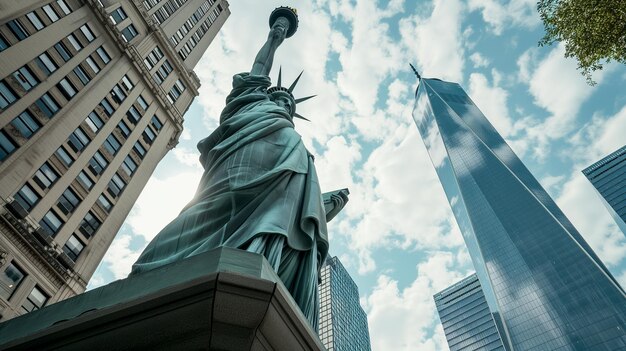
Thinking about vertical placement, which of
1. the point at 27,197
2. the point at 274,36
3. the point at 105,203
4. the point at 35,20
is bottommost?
the point at 274,36

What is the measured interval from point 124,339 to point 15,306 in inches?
959

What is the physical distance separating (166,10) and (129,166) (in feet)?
68.8

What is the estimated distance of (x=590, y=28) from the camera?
13.7m

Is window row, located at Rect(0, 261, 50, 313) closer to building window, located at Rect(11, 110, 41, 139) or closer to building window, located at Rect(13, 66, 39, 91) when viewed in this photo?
building window, located at Rect(11, 110, 41, 139)

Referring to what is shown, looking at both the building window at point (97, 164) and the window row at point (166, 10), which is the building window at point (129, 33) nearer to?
the window row at point (166, 10)

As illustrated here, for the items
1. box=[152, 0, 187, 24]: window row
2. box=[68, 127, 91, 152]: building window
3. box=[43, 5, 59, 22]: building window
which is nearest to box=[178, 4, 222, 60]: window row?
box=[152, 0, 187, 24]: window row

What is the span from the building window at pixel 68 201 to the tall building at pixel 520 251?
312 feet

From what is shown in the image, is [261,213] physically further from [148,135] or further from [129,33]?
[129,33]

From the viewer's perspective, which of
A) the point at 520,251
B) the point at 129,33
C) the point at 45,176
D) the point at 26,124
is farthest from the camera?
the point at 520,251

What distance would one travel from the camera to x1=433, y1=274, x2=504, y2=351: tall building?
130 metres

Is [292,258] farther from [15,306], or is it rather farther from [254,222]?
[15,306]

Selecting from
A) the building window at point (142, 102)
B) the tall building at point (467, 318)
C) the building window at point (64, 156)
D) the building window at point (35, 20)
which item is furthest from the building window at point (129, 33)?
the tall building at point (467, 318)

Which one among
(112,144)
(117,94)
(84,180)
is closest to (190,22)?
(117,94)

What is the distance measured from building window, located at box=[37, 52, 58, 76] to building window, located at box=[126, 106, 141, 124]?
6937mm
